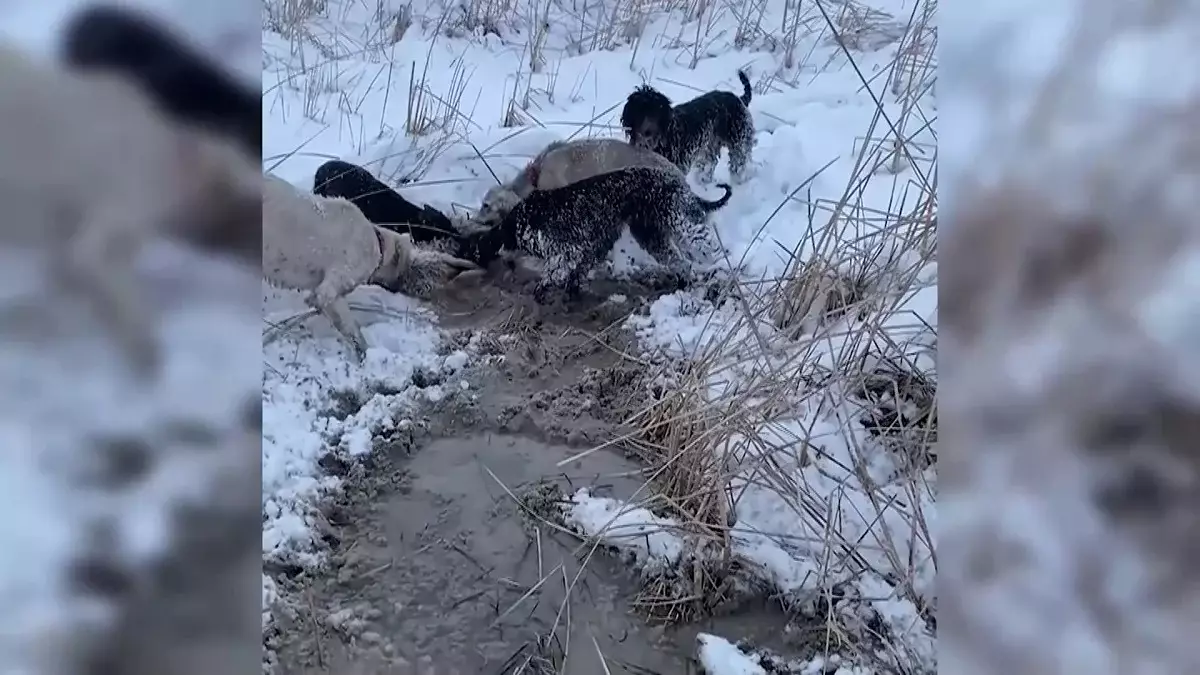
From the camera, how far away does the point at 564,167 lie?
→ 1.82 m

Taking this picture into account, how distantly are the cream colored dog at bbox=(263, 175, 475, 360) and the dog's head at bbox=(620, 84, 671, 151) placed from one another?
1.70 feet

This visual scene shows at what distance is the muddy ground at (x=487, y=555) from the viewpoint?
0.92m
